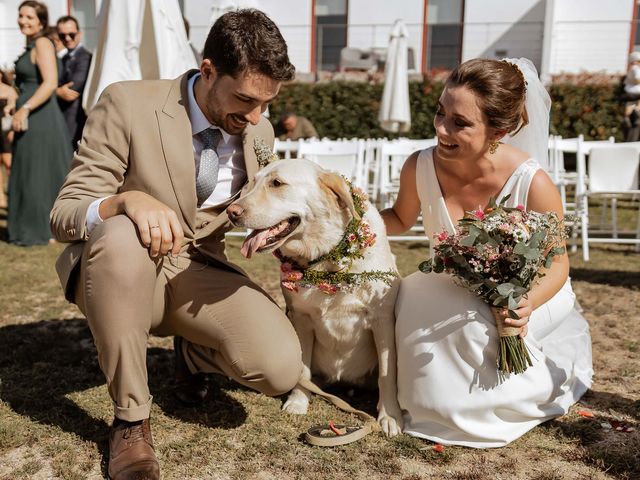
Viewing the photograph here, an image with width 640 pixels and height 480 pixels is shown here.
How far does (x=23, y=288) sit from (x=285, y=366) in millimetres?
3290

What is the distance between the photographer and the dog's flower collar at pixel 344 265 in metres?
2.75

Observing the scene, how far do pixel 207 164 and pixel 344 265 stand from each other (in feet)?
2.48

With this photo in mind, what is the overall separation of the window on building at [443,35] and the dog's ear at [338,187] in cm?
1573

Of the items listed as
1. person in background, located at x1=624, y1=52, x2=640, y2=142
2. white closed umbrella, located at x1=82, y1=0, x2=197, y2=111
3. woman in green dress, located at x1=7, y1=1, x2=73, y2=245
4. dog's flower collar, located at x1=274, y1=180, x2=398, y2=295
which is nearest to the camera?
dog's flower collar, located at x1=274, y1=180, x2=398, y2=295

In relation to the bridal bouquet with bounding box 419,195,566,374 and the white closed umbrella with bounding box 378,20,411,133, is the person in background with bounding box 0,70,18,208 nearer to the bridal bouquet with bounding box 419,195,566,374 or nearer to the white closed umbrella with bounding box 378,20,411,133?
the white closed umbrella with bounding box 378,20,411,133

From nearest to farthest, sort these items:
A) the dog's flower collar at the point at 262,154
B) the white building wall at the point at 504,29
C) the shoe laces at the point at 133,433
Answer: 1. the shoe laces at the point at 133,433
2. the dog's flower collar at the point at 262,154
3. the white building wall at the point at 504,29

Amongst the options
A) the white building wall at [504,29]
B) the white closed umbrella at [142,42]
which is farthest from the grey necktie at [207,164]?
the white building wall at [504,29]

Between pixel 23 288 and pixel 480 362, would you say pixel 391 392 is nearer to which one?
pixel 480 362

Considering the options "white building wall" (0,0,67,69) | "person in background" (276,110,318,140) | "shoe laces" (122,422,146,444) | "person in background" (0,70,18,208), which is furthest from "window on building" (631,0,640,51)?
"shoe laces" (122,422,146,444)

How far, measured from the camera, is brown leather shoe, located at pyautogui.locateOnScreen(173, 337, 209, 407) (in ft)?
9.90

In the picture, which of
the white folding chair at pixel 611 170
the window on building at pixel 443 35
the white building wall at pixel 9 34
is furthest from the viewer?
the white building wall at pixel 9 34

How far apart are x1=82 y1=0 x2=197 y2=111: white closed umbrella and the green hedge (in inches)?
291

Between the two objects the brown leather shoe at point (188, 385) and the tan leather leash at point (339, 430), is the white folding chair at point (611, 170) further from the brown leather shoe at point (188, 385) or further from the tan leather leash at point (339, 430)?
the brown leather shoe at point (188, 385)

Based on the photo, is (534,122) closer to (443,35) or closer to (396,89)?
(396,89)
